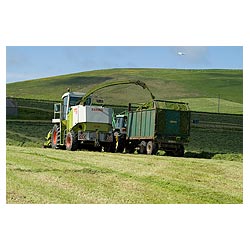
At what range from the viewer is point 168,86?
129 ft

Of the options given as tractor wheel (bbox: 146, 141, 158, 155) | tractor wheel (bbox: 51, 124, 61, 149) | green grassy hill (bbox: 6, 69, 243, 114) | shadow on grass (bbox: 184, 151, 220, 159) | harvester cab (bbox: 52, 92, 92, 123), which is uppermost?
green grassy hill (bbox: 6, 69, 243, 114)

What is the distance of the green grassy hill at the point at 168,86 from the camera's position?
3647 cm

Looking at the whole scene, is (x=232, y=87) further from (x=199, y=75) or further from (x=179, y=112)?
(x=179, y=112)

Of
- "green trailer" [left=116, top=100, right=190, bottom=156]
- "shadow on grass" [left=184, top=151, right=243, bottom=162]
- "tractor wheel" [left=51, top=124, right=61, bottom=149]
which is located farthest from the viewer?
"tractor wheel" [left=51, top=124, right=61, bottom=149]

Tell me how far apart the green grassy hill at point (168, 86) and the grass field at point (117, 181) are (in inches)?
686

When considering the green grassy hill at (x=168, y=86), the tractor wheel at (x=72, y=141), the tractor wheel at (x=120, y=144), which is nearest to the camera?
the tractor wheel at (x=72, y=141)

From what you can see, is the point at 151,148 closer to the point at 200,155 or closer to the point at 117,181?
the point at 200,155

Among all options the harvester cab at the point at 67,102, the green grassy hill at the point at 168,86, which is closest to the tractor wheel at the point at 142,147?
the harvester cab at the point at 67,102

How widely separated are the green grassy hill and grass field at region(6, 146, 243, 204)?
17430 millimetres

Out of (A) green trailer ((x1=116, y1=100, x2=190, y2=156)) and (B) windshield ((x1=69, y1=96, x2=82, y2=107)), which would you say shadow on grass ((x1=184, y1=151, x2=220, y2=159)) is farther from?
(B) windshield ((x1=69, y1=96, x2=82, y2=107))

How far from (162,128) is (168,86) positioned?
62.6ft

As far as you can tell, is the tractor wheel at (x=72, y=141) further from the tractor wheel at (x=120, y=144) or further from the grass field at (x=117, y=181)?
the grass field at (x=117, y=181)

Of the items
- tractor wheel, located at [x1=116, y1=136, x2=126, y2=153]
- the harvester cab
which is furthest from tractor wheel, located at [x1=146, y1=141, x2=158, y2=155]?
the harvester cab

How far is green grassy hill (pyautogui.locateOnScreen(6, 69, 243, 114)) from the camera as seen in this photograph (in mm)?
36469
